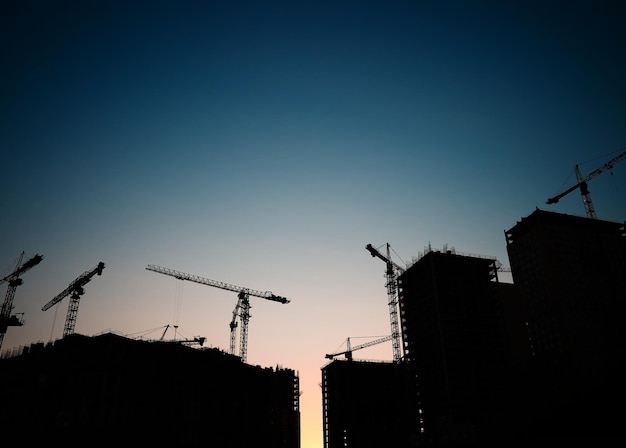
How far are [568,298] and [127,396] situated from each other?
13930cm

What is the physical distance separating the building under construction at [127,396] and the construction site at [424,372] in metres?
0.31

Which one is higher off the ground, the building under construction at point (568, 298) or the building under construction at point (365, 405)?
the building under construction at point (568, 298)

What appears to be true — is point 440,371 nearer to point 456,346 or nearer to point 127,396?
point 456,346

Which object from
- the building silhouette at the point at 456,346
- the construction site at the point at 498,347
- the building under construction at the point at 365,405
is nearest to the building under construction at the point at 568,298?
the construction site at the point at 498,347

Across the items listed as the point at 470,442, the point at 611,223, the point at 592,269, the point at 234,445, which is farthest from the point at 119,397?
the point at 611,223

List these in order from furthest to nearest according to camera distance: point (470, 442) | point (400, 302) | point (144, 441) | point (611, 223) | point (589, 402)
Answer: point (611, 223) → point (400, 302) → point (470, 442) → point (589, 402) → point (144, 441)

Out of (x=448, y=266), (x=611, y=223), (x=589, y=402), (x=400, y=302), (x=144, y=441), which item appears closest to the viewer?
(x=144, y=441)

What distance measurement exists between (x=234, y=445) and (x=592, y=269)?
440 feet

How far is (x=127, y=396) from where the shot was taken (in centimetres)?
11444

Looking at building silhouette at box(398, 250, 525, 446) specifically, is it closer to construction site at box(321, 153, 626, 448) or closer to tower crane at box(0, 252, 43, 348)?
construction site at box(321, 153, 626, 448)

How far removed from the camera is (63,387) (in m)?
113

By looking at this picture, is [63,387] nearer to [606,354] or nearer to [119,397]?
[119,397]

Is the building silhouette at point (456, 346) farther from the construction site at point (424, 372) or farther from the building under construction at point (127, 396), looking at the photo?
the building under construction at point (127, 396)

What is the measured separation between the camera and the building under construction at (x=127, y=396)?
352 ft
